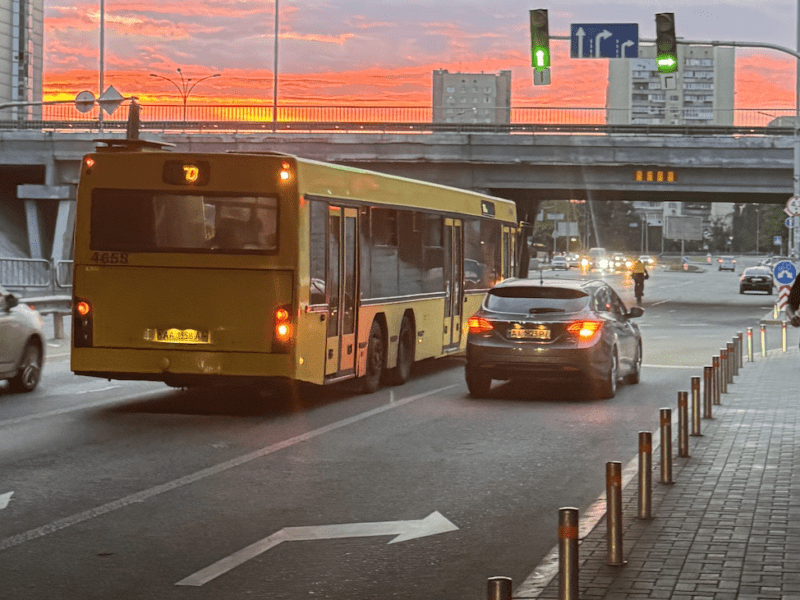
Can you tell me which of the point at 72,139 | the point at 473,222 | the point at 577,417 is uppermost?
the point at 72,139

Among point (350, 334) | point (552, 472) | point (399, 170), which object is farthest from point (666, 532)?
point (399, 170)

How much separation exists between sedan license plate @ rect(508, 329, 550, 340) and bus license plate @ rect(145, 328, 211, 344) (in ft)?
12.6

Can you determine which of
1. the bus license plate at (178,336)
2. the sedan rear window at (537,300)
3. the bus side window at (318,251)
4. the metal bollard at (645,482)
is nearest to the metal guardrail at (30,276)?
the sedan rear window at (537,300)

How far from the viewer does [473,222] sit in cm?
2209

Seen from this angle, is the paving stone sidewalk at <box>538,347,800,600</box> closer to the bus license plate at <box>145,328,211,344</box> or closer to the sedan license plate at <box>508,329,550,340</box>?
the sedan license plate at <box>508,329,550,340</box>

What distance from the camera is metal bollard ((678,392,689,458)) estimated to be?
35.8ft

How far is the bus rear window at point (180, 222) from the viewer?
14.3 meters

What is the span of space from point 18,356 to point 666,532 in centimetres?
1044

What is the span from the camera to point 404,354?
18.5 m

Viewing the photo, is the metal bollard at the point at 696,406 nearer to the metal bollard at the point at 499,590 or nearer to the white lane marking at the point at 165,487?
the white lane marking at the point at 165,487

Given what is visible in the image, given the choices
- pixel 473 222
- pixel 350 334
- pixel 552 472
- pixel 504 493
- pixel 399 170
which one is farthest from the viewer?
pixel 399 170

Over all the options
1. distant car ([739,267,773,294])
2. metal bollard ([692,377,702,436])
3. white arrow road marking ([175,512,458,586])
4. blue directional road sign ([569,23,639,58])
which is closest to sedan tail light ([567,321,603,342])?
metal bollard ([692,377,702,436])

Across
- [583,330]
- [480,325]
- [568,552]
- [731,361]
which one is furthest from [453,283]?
A: [568,552]

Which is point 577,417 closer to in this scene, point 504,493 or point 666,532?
point 504,493
